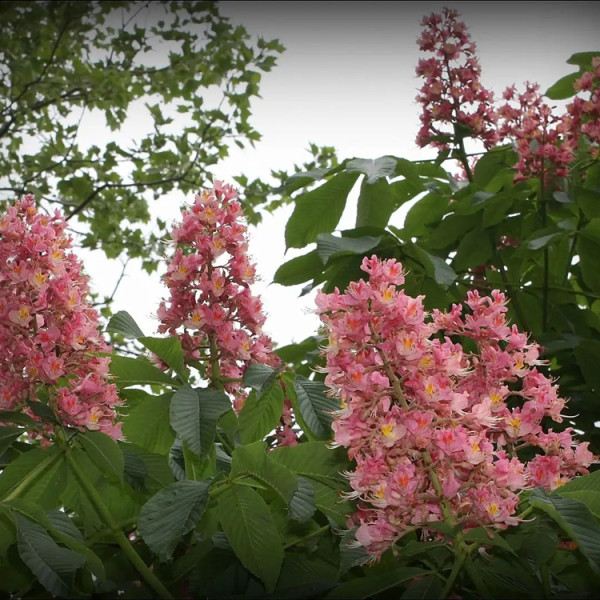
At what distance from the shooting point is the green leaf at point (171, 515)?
96 cm

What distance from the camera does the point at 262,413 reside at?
4.24 ft

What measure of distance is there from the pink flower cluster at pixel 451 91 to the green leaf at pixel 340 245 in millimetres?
856

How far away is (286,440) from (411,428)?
51 centimetres

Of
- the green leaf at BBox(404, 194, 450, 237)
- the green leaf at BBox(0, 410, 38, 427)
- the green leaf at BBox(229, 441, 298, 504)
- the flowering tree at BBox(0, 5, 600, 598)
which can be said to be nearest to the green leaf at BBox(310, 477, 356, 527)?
the flowering tree at BBox(0, 5, 600, 598)

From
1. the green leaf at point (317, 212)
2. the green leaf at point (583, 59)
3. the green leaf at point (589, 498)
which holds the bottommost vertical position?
the green leaf at point (589, 498)

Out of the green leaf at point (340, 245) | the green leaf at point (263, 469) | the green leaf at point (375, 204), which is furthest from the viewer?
the green leaf at point (375, 204)

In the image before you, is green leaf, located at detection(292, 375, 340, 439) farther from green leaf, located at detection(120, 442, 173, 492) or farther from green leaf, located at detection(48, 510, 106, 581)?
green leaf, located at detection(48, 510, 106, 581)

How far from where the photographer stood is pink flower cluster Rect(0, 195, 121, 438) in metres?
1.22

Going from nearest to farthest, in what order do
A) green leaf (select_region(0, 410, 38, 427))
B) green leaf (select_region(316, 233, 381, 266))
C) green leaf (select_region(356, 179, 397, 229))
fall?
green leaf (select_region(0, 410, 38, 427)) → green leaf (select_region(316, 233, 381, 266)) → green leaf (select_region(356, 179, 397, 229))

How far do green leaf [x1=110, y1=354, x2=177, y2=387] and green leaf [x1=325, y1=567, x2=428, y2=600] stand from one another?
471mm

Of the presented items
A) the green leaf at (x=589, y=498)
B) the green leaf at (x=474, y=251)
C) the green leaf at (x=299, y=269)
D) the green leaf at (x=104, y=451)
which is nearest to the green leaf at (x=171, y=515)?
the green leaf at (x=104, y=451)

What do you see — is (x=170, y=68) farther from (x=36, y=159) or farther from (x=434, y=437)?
(x=434, y=437)

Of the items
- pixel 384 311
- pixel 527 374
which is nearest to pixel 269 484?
pixel 384 311

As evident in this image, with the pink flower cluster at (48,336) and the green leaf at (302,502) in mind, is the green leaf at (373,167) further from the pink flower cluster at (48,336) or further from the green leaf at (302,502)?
the green leaf at (302,502)
